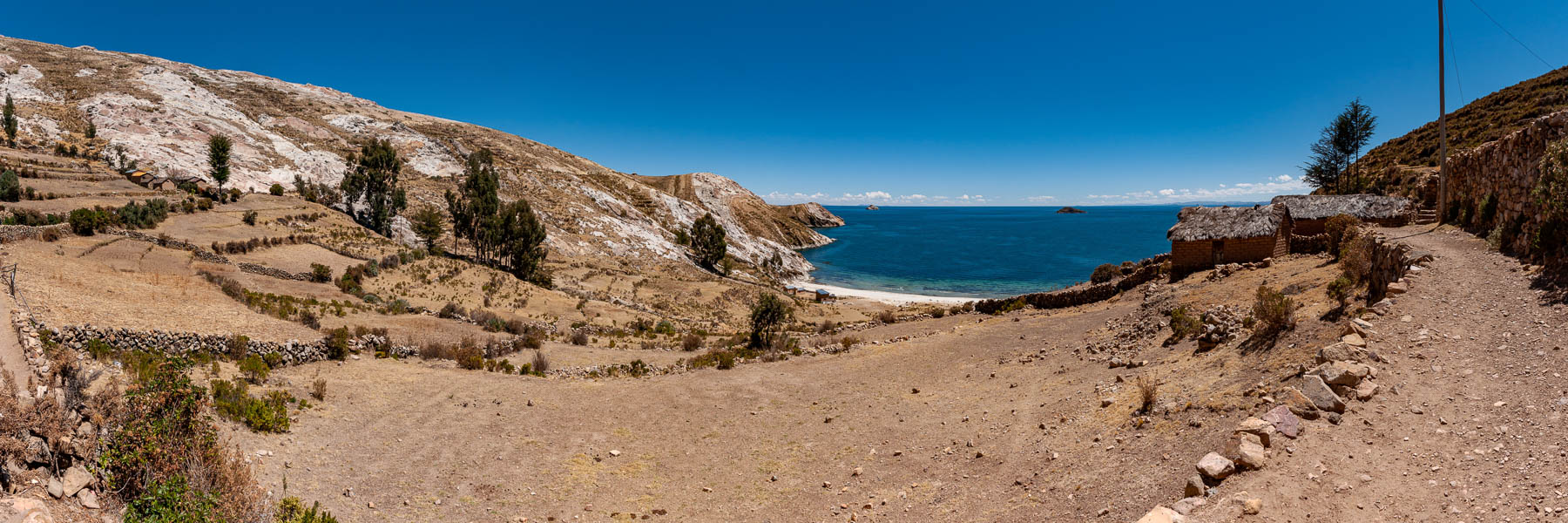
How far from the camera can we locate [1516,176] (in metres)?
12.0

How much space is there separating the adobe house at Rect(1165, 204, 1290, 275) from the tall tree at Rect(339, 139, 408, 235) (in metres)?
56.0

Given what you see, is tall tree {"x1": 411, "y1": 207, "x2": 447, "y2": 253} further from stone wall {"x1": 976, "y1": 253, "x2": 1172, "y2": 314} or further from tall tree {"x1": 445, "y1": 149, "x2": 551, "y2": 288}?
stone wall {"x1": 976, "y1": 253, "x2": 1172, "y2": 314}

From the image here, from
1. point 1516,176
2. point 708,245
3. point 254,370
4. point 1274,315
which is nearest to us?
point 1274,315

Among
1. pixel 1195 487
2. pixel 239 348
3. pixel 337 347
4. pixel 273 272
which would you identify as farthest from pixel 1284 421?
pixel 273 272

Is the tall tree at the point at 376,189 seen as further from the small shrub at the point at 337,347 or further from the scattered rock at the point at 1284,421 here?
the scattered rock at the point at 1284,421

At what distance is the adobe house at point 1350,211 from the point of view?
23.4 meters

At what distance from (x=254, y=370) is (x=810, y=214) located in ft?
557

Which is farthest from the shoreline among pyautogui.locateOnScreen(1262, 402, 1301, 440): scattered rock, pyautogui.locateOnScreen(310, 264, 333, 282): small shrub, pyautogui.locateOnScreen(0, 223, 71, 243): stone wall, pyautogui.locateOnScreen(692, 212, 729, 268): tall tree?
pyautogui.locateOnScreen(0, 223, 71, 243): stone wall

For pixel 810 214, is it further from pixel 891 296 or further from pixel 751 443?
pixel 751 443

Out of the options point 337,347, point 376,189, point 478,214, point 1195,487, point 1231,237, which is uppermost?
point 376,189

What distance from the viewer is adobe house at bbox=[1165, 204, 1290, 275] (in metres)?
21.3

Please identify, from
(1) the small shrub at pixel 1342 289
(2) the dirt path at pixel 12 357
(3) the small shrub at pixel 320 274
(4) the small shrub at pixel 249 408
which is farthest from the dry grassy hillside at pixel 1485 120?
(3) the small shrub at pixel 320 274

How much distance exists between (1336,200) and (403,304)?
40795mm

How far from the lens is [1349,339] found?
838 centimetres
